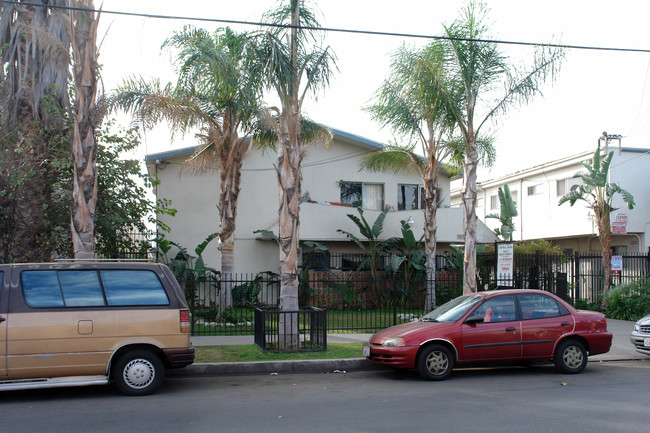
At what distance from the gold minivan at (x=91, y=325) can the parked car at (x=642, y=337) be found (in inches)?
326

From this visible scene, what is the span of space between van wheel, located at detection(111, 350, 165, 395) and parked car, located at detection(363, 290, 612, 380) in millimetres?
3498

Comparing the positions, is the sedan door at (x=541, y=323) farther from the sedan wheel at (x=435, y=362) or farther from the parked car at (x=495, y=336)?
the sedan wheel at (x=435, y=362)

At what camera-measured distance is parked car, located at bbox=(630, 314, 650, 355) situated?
35.7 ft

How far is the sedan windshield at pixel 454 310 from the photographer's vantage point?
31.9ft

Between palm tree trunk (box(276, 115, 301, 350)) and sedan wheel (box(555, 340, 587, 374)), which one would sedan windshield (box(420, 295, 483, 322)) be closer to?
sedan wheel (box(555, 340, 587, 374))

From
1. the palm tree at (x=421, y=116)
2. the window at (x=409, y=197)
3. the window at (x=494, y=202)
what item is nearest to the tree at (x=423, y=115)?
the palm tree at (x=421, y=116)

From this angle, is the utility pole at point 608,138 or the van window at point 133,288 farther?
the utility pole at point 608,138

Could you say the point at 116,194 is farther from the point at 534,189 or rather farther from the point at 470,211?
the point at 534,189

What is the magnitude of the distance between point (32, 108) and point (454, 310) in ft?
35.4

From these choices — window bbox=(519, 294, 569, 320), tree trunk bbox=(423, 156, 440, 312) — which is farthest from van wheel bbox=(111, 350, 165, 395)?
tree trunk bbox=(423, 156, 440, 312)

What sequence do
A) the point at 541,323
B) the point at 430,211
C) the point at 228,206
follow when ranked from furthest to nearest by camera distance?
the point at 430,211, the point at 228,206, the point at 541,323

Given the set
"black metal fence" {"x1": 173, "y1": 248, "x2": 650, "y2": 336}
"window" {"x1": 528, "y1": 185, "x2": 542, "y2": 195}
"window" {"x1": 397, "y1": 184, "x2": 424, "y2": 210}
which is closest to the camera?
"black metal fence" {"x1": 173, "y1": 248, "x2": 650, "y2": 336}

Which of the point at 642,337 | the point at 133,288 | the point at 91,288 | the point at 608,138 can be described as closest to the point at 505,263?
the point at 642,337

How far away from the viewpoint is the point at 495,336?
31.0 ft
